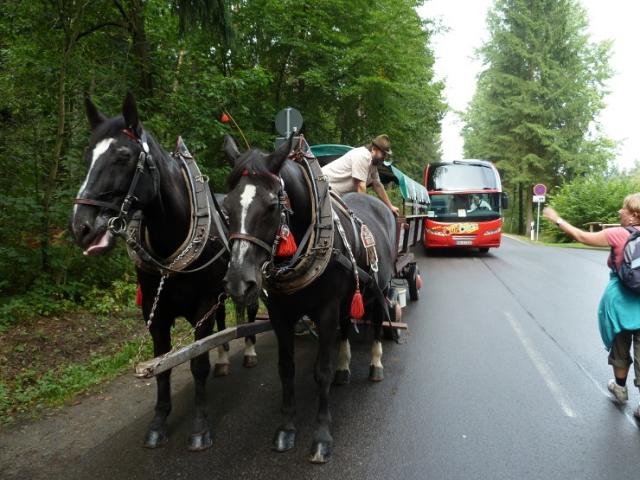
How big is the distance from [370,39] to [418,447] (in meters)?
10.8

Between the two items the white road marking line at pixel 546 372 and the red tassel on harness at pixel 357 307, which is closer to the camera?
the red tassel on harness at pixel 357 307

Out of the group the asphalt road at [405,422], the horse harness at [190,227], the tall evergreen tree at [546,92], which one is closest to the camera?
the horse harness at [190,227]

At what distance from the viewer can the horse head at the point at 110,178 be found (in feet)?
7.72

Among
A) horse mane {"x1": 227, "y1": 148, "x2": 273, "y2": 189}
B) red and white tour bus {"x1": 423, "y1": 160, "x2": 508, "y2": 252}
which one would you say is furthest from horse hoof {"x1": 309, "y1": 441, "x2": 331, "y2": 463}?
red and white tour bus {"x1": 423, "y1": 160, "x2": 508, "y2": 252}

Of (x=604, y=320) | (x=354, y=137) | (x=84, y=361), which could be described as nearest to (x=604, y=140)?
(x=354, y=137)

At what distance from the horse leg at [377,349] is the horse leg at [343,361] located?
237 millimetres

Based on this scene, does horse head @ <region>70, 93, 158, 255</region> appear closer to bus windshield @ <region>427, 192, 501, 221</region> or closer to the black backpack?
the black backpack

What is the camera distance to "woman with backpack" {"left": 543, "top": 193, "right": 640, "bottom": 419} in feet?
11.3

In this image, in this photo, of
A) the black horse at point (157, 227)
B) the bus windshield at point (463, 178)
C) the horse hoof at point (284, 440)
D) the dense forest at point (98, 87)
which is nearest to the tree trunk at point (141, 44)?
the dense forest at point (98, 87)

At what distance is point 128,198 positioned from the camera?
251cm

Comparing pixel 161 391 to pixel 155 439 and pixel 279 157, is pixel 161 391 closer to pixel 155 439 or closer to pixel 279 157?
pixel 155 439

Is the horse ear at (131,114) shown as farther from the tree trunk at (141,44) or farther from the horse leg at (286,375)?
the tree trunk at (141,44)

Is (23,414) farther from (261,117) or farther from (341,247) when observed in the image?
(261,117)

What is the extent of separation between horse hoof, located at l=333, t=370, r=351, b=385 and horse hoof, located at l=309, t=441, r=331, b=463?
1.23 meters
